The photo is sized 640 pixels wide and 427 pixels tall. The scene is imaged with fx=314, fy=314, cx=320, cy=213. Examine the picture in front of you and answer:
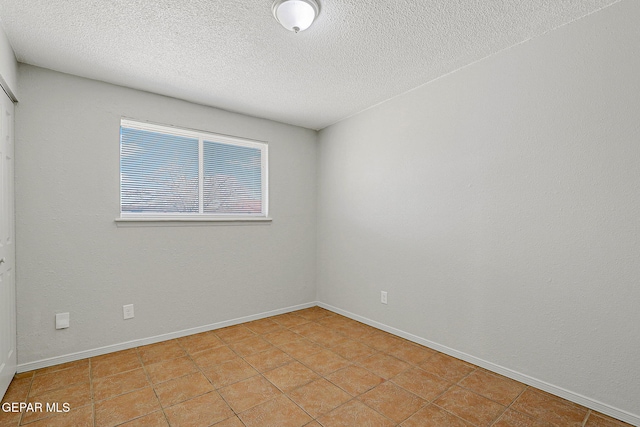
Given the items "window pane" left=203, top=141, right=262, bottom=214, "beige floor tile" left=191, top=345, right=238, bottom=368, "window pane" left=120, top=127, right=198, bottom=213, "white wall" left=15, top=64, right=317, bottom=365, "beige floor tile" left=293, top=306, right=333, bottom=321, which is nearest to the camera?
"white wall" left=15, top=64, right=317, bottom=365

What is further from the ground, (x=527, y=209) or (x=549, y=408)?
(x=527, y=209)

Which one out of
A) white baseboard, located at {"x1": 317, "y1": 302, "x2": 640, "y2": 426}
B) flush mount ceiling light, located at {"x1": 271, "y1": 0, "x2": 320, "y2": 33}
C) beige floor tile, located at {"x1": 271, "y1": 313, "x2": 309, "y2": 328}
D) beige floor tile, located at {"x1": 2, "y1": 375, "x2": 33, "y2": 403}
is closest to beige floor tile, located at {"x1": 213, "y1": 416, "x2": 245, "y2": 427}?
beige floor tile, located at {"x1": 2, "y1": 375, "x2": 33, "y2": 403}

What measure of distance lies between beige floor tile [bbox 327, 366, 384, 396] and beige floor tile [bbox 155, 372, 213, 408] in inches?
34.6

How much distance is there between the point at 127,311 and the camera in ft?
9.14

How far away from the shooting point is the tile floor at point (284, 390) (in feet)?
5.90

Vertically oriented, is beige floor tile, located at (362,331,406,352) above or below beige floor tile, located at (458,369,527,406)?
below

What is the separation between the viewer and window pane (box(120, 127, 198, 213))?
286cm

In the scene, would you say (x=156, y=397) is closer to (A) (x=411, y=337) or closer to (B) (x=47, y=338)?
(B) (x=47, y=338)

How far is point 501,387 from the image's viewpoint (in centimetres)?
212

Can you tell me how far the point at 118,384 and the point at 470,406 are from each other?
2.33 metres

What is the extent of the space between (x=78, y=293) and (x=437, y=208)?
3.09 metres

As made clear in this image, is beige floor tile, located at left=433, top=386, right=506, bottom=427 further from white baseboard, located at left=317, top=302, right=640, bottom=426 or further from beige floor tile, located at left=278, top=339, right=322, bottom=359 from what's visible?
beige floor tile, located at left=278, top=339, right=322, bottom=359

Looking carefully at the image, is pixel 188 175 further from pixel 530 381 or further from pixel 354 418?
pixel 530 381

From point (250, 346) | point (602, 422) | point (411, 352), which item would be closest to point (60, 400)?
point (250, 346)
